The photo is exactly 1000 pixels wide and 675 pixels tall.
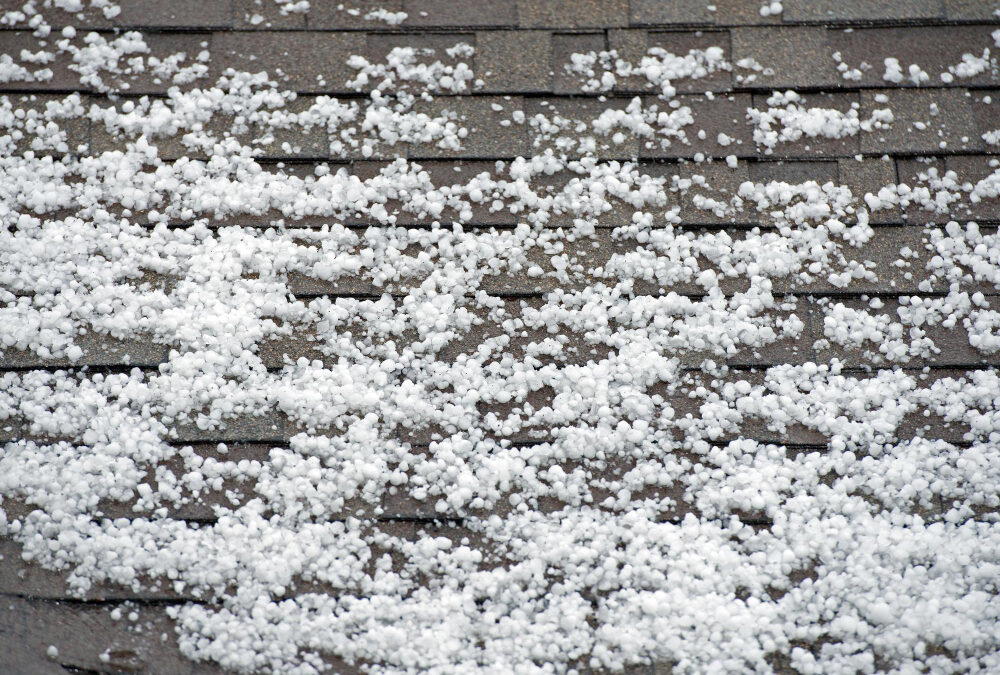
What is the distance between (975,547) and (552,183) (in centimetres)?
124

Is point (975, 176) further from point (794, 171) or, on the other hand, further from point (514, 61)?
point (514, 61)

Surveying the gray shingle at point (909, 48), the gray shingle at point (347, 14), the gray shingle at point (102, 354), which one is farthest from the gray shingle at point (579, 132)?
the gray shingle at point (102, 354)

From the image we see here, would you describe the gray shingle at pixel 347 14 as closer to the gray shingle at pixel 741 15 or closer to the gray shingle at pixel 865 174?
the gray shingle at pixel 741 15

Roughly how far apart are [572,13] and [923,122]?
90 cm

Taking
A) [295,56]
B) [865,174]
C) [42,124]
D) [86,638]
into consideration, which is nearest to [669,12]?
[865,174]

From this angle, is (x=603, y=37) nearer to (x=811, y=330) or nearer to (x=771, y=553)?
(x=811, y=330)

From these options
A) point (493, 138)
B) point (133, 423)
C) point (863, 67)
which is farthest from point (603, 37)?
point (133, 423)

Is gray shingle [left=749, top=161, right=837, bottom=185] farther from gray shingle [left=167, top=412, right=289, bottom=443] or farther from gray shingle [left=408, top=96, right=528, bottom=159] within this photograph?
gray shingle [left=167, top=412, right=289, bottom=443]

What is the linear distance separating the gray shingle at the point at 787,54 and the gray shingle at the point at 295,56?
3.15 feet

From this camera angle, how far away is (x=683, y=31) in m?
2.08

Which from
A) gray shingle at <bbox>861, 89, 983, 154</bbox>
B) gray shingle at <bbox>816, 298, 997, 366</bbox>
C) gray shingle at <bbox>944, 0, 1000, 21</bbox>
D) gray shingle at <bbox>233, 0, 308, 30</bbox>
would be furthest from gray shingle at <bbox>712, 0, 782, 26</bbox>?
gray shingle at <bbox>233, 0, 308, 30</bbox>

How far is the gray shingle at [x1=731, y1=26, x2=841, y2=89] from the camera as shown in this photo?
2035 millimetres

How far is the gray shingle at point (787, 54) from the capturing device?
2.04 metres

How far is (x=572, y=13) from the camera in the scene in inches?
81.7
